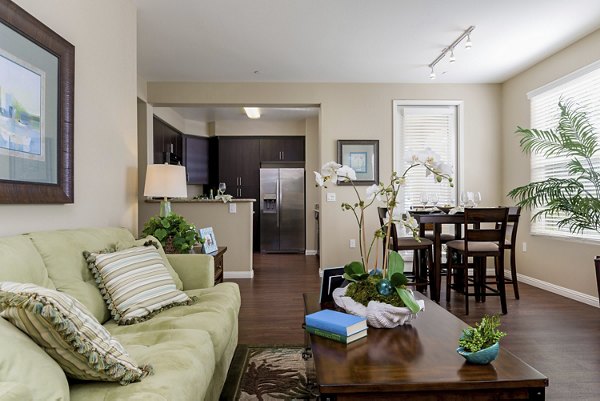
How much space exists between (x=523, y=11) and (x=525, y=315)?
268 centimetres

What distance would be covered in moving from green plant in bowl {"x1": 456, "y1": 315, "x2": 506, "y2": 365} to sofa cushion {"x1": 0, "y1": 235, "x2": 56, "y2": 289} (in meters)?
1.61

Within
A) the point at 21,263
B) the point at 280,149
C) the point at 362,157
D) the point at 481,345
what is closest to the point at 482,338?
the point at 481,345

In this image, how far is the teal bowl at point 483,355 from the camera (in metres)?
1.32

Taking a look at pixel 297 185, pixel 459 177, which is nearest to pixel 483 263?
pixel 459 177

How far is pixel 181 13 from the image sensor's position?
11.3 feet

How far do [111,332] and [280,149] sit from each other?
6679 millimetres

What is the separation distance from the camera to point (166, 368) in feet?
4.33

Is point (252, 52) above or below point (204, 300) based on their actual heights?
above

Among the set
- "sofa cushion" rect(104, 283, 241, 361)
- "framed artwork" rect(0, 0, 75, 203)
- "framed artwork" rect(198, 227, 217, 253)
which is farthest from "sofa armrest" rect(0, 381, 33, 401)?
"framed artwork" rect(198, 227, 217, 253)

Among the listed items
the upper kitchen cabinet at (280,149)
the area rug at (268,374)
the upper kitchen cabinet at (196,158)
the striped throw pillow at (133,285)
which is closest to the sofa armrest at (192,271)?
the striped throw pillow at (133,285)

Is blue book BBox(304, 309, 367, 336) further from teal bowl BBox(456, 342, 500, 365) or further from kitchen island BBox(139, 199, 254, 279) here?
kitchen island BBox(139, 199, 254, 279)

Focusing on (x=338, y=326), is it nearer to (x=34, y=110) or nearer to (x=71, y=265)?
(x=71, y=265)

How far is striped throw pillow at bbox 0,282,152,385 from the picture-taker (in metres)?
1.06

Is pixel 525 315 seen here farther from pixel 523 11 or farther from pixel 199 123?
pixel 199 123
